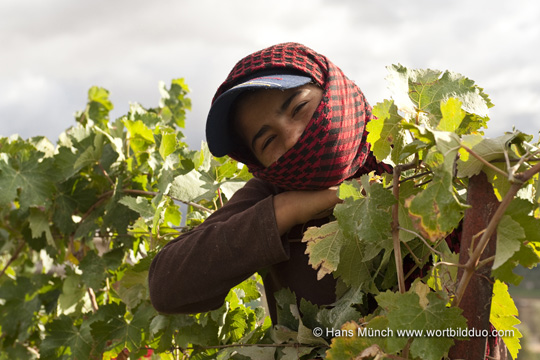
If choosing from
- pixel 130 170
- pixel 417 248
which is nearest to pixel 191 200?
pixel 130 170

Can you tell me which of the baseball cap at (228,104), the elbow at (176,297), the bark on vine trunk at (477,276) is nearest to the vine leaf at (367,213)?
the bark on vine trunk at (477,276)

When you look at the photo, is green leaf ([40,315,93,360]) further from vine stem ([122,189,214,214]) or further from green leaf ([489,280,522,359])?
green leaf ([489,280,522,359])

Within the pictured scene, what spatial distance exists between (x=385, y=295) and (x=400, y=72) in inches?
17.9

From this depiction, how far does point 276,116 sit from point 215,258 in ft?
1.12

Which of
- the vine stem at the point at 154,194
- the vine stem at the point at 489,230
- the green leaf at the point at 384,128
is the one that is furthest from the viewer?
the vine stem at the point at 154,194

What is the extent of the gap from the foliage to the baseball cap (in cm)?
26

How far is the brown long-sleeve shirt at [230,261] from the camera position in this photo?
4.35ft

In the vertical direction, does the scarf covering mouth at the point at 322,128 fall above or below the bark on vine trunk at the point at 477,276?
above

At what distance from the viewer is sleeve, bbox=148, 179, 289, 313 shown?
4.33 ft

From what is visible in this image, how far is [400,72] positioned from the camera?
1.19 metres

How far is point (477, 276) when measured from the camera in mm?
938

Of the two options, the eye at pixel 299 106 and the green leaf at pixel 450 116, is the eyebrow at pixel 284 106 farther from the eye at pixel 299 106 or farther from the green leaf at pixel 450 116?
the green leaf at pixel 450 116

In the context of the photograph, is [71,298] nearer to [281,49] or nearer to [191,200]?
[191,200]

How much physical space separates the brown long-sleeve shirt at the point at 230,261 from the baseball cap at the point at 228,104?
15 centimetres
